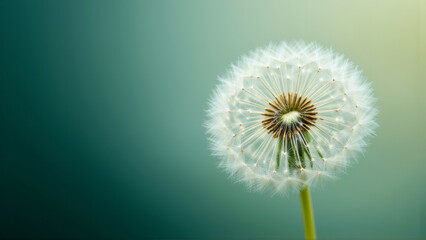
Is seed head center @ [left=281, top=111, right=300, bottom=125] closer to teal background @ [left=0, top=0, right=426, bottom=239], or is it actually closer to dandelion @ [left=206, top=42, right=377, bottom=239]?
dandelion @ [left=206, top=42, right=377, bottom=239]

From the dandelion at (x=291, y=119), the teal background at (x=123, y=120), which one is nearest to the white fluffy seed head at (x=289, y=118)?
the dandelion at (x=291, y=119)

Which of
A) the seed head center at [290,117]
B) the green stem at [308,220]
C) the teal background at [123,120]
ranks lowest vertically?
the green stem at [308,220]

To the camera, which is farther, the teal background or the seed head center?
the teal background

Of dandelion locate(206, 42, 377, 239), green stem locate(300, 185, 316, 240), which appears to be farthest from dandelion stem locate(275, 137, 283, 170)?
green stem locate(300, 185, 316, 240)

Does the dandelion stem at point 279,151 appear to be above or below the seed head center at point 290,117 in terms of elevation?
below

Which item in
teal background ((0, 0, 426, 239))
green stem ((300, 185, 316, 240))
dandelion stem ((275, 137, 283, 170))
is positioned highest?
teal background ((0, 0, 426, 239))

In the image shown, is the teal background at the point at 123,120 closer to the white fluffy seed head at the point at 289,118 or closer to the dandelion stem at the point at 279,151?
the white fluffy seed head at the point at 289,118
